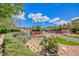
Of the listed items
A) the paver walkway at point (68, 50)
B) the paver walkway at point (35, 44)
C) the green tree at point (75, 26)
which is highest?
the green tree at point (75, 26)

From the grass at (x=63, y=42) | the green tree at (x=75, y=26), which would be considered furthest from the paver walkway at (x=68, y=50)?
the green tree at (x=75, y=26)

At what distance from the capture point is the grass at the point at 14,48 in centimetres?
240

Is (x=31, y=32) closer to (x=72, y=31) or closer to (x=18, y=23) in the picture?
(x=18, y=23)

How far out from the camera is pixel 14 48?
7.92 ft

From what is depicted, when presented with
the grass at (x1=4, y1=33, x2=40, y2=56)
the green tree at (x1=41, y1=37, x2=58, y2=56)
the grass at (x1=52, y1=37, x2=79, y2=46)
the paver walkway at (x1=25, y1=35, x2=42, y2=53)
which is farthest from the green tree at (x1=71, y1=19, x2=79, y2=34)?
the grass at (x1=4, y1=33, x2=40, y2=56)

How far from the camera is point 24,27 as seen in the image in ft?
8.10

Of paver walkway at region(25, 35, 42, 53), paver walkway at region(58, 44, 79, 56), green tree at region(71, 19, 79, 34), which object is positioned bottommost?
paver walkway at region(58, 44, 79, 56)

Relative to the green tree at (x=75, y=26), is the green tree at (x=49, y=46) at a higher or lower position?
lower

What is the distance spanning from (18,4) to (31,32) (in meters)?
0.38

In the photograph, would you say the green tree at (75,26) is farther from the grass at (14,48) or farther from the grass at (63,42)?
the grass at (14,48)

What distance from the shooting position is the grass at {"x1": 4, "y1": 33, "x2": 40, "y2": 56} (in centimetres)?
240

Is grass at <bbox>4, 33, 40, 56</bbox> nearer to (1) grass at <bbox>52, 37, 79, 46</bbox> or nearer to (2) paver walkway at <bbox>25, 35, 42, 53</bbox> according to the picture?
(2) paver walkway at <bbox>25, 35, 42, 53</bbox>

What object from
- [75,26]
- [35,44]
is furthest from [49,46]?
[75,26]

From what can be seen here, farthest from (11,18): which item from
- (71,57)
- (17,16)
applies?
(71,57)
